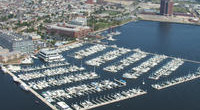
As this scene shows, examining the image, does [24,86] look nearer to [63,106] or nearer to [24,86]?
[24,86]

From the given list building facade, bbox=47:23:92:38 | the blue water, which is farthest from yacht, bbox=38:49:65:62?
building facade, bbox=47:23:92:38

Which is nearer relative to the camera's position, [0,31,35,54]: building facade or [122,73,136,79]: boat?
[122,73,136,79]: boat

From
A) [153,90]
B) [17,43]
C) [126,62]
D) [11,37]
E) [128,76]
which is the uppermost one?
[11,37]

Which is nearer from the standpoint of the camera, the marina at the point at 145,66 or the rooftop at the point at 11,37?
the marina at the point at 145,66

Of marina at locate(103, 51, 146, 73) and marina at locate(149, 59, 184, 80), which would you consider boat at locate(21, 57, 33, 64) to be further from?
marina at locate(149, 59, 184, 80)

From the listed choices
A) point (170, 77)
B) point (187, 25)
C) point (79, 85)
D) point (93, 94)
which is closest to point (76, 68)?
point (79, 85)

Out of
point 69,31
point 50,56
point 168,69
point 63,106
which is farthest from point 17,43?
point 168,69

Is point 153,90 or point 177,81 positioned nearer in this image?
point 153,90

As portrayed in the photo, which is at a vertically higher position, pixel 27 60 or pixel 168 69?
pixel 27 60

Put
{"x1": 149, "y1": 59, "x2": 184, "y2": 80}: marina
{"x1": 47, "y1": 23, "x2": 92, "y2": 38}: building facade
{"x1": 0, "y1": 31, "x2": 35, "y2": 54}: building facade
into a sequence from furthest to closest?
{"x1": 47, "y1": 23, "x2": 92, "y2": 38}: building facade, {"x1": 0, "y1": 31, "x2": 35, "y2": 54}: building facade, {"x1": 149, "y1": 59, "x2": 184, "y2": 80}: marina

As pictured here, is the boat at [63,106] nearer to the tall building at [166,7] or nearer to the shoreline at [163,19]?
the shoreline at [163,19]

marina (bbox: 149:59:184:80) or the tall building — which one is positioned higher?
the tall building

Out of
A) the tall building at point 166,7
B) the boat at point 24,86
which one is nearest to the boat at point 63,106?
the boat at point 24,86
